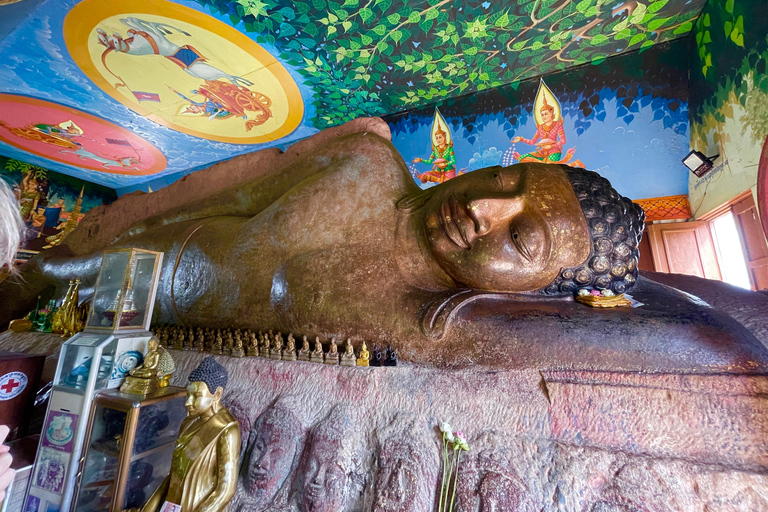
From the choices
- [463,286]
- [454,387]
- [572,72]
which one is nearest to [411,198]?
[463,286]

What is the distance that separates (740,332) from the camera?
1194mm

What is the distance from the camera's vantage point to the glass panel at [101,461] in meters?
1.36

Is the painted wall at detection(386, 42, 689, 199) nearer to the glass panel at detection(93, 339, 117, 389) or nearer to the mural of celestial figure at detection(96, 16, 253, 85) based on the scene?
the mural of celestial figure at detection(96, 16, 253, 85)

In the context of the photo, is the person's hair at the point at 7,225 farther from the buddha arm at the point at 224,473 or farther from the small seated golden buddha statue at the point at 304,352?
the small seated golden buddha statue at the point at 304,352

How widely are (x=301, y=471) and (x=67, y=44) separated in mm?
6448

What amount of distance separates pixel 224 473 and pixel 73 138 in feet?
31.0

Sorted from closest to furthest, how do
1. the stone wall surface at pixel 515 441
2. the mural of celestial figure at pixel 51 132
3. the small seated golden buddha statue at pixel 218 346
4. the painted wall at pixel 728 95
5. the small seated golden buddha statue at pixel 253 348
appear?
the stone wall surface at pixel 515 441 < the small seated golden buddha statue at pixel 253 348 < the small seated golden buddha statue at pixel 218 346 < the painted wall at pixel 728 95 < the mural of celestial figure at pixel 51 132

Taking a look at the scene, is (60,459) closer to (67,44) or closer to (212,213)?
(212,213)

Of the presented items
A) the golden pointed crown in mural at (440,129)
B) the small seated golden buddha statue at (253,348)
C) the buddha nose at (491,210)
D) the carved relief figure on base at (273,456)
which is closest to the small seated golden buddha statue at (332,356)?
the carved relief figure on base at (273,456)

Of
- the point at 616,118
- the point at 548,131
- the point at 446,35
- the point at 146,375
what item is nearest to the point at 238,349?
the point at 146,375

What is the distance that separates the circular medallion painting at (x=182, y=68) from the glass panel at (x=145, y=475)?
190 inches

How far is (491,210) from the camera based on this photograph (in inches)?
62.3

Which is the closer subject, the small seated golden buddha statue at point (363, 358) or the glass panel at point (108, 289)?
the small seated golden buddha statue at point (363, 358)

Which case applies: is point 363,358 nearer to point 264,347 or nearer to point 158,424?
point 264,347
